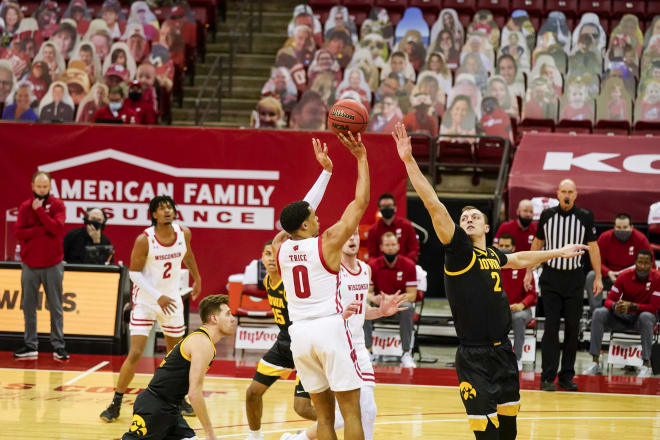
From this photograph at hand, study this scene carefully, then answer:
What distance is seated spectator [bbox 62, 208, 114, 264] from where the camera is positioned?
38.7ft

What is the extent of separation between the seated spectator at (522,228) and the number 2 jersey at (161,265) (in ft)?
14.5

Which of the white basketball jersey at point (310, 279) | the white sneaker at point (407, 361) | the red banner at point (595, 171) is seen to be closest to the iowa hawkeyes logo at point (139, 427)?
the white basketball jersey at point (310, 279)

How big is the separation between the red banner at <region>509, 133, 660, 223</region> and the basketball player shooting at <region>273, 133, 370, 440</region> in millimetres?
6923

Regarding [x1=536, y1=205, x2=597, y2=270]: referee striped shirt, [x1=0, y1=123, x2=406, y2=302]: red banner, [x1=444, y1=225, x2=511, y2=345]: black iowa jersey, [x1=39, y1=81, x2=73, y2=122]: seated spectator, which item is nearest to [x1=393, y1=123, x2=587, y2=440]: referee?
[x1=444, y1=225, x2=511, y2=345]: black iowa jersey

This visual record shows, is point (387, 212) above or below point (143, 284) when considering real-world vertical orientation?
above

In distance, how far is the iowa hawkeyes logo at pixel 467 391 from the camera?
6.11 metres

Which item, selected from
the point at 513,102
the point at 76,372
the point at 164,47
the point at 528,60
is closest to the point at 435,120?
the point at 513,102

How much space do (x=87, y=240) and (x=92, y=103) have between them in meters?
3.24

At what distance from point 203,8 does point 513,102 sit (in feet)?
20.3

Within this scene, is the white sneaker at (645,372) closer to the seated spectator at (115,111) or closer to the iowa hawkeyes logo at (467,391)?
the iowa hawkeyes logo at (467,391)

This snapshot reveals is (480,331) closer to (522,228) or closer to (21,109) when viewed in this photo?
(522,228)

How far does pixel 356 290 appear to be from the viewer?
7.03m

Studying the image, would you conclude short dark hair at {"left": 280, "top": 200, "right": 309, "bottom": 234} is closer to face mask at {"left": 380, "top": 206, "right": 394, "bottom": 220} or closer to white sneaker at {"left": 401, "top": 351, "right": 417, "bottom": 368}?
white sneaker at {"left": 401, "top": 351, "right": 417, "bottom": 368}

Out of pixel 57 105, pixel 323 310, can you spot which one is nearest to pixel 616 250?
pixel 323 310
